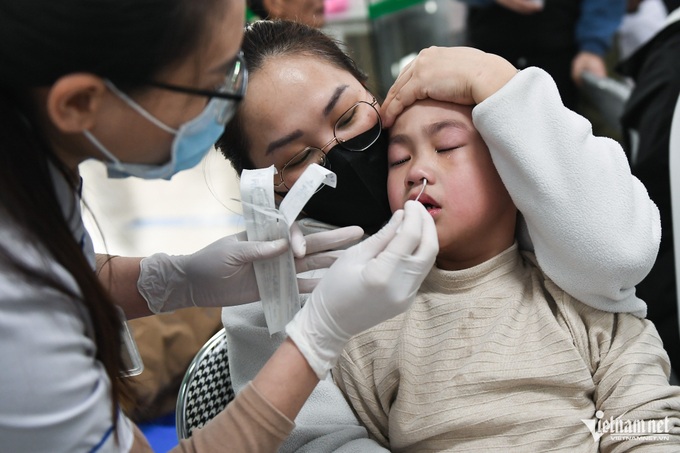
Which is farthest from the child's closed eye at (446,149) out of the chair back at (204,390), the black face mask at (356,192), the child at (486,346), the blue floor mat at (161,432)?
the blue floor mat at (161,432)

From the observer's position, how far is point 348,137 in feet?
5.01

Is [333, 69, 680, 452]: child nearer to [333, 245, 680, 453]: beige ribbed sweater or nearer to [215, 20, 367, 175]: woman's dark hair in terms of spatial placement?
[333, 245, 680, 453]: beige ribbed sweater

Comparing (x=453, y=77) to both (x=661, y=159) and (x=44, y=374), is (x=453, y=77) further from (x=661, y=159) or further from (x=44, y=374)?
(x=661, y=159)

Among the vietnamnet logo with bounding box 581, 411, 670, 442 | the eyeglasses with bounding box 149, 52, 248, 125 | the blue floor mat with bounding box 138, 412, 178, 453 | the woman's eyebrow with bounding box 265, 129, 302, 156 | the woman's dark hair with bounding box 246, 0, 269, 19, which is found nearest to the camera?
the eyeglasses with bounding box 149, 52, 248, 125

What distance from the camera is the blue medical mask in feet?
3.67

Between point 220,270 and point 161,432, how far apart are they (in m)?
0.84

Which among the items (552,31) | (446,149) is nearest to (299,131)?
(446,149)

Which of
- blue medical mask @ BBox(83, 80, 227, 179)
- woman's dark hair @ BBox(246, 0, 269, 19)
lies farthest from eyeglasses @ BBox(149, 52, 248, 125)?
woman's dark hair @ BBox(246, 0, 269, 19)

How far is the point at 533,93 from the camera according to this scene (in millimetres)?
1341

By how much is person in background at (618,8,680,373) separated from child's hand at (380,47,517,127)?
3.07 ft

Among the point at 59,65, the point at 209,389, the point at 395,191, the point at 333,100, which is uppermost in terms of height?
the point at 59,65

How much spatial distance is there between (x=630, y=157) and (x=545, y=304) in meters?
1.55

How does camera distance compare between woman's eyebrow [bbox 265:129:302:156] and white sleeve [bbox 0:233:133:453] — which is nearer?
white sleeve [bbox 0:233:133:453]

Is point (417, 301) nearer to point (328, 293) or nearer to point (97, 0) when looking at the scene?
point (328, 293)
